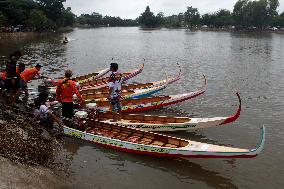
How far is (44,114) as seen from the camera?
14383 millimetres

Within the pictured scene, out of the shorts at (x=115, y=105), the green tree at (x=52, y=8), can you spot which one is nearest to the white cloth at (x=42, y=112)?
the shorts at (x=115, y=105)

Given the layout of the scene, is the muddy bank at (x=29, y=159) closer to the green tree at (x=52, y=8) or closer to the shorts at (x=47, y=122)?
the shorts at (x=47, y=122)

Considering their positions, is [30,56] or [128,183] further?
[30,56]

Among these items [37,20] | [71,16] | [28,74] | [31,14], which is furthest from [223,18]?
[28,74]

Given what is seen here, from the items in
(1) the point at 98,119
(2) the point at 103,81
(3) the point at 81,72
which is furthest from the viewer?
(3) the point at 81,72

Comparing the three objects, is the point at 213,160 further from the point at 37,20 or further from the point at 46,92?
the point at 37,20

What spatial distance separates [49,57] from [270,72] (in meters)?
28.1

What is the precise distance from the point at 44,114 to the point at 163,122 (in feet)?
18.4

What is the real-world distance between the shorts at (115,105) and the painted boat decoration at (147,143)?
137 centimetres

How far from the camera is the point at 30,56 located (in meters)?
47.0

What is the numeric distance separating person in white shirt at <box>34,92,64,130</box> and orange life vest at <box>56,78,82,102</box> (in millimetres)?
604

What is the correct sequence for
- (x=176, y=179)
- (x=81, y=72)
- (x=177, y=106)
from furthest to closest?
A: (x=81, y=72)
(x=177, y=106)
(x=176, y=179)

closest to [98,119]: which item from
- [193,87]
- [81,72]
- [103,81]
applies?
[103,81]

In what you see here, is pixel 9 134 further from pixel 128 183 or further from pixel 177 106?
pixel 177 106
